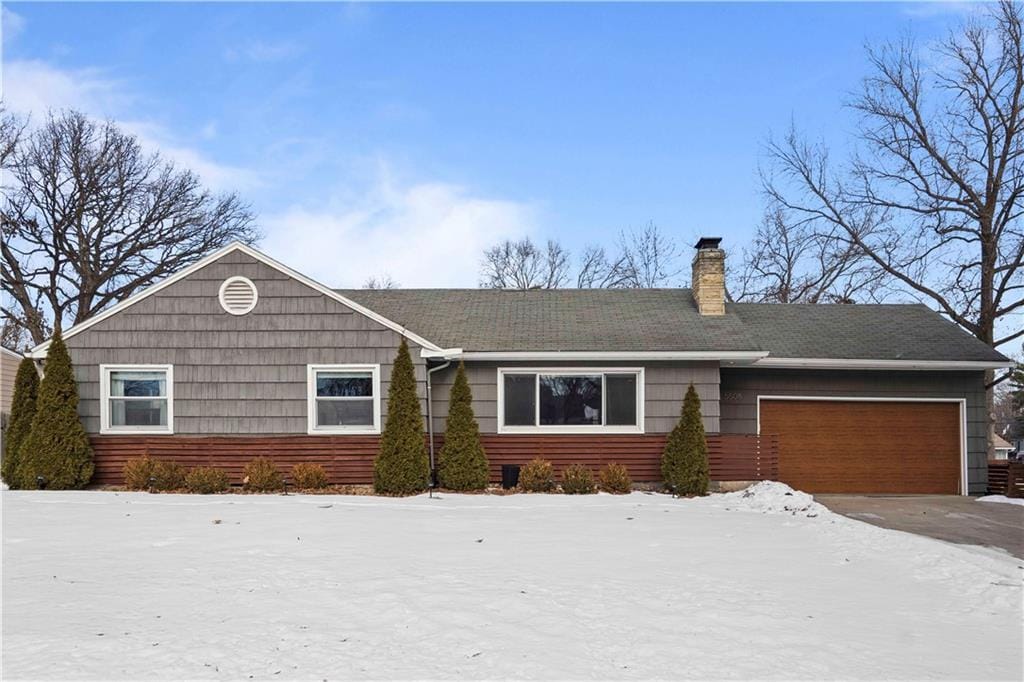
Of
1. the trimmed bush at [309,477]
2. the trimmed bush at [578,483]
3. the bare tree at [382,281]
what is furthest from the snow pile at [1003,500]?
the bare tree at [382,281]

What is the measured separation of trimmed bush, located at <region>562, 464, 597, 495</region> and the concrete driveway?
3864 mm

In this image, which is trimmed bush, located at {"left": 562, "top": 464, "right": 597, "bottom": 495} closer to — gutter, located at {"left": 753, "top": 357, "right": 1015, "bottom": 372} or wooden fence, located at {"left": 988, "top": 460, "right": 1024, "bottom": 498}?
gutter, located at {"left": 753, "top": 357, "right": 1015, "bottom": 372}

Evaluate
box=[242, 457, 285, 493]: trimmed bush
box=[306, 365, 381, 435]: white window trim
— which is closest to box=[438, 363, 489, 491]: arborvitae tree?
box=[306, 365, 381, 435]: white window trim

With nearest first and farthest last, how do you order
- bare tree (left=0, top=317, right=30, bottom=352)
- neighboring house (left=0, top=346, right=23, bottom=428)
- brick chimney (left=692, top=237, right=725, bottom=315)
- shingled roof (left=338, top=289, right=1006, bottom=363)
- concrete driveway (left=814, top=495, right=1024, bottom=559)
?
1. concrete driveway (left=814, top=495, right=1024, bottom=559)
2. shingled roof (left=338, top=289, right=1006, bottom=363)
3. brick chimney (left=692, top=237, right=725, bottom=315)
4. neighboring house (left=0, top=346, right=23, bottom=428)
5. bare tree (left=0, top=317, right=30, bottom=352)

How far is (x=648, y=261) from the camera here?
119 ft

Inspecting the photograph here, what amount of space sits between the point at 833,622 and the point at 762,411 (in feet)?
31.2

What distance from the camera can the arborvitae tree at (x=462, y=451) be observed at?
1270 cm

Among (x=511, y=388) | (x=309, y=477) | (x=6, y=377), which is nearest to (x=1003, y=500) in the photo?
(x=511, y=388)

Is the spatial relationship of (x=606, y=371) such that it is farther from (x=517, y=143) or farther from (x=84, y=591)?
(x=84, y=591)

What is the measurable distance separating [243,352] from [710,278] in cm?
926

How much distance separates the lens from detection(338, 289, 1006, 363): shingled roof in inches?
542

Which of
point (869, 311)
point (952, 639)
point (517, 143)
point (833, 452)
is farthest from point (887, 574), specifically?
point (517, 143)

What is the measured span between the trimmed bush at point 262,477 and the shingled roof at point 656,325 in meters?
3.65

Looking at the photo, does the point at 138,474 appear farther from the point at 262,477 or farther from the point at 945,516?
the point at 945,516
